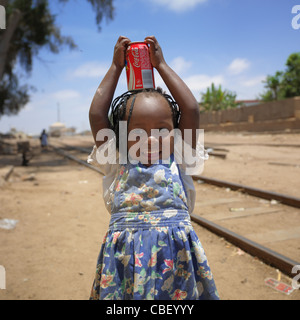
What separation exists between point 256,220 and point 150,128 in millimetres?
3569

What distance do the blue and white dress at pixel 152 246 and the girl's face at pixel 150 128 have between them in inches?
2.8

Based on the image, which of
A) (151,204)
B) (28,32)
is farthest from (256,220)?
(28,32)

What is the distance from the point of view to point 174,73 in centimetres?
167

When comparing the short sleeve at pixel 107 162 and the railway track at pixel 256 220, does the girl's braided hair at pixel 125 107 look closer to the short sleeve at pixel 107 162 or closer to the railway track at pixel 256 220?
the short sleeve at pixel 107 162

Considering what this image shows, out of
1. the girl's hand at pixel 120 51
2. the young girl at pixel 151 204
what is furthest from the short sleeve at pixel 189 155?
the girl's hand at pixel 120 51

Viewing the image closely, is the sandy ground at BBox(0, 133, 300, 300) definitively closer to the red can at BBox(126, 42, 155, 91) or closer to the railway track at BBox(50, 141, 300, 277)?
the railway track at BBox(50, 141, 300, 277)

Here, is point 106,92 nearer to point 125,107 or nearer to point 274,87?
point 125,107

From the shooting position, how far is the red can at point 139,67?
1612 mm

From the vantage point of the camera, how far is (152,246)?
4.91ft

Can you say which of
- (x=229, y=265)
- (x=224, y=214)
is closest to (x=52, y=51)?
(x=224, y=214)

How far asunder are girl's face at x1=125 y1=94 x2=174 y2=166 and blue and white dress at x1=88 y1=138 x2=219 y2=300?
2.8 inches

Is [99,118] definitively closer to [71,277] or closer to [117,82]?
[117,82]

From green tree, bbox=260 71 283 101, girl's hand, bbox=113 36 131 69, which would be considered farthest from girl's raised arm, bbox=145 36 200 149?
green tree, bbox=260 71 283 101
